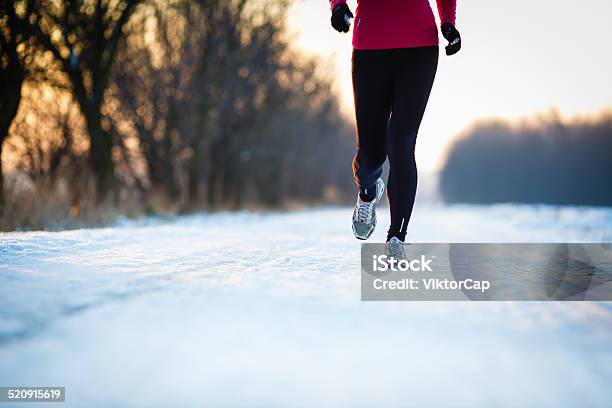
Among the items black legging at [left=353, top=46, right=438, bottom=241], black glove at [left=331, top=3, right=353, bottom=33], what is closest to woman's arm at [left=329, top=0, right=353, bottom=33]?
black glove at [left=331, top=3, right=353, bottom=33]

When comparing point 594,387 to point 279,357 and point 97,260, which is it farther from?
point 97,260

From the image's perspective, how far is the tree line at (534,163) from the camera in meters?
39.2

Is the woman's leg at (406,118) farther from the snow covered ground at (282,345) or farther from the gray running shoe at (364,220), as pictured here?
the snow covered ground at (282,345)

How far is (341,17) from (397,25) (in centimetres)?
28

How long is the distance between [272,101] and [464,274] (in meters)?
13.7

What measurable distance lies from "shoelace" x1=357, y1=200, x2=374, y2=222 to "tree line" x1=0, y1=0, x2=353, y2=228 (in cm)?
→ 360

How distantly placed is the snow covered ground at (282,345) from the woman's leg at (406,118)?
0.92 m

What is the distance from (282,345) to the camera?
998 mm

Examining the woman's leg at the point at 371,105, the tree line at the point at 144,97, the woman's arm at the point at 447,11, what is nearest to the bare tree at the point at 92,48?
the tree line at the point at 144,97

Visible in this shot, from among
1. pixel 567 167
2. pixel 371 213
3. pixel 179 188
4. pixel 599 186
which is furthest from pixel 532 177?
pixel 371 213

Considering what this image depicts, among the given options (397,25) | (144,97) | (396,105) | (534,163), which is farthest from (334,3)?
(534,163)

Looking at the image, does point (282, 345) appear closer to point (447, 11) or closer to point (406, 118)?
point (406, 118)

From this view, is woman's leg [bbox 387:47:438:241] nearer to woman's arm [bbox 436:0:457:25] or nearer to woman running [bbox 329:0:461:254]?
woman running [bbox 329:0:461:254]

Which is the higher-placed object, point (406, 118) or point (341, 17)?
point (341, 17)
